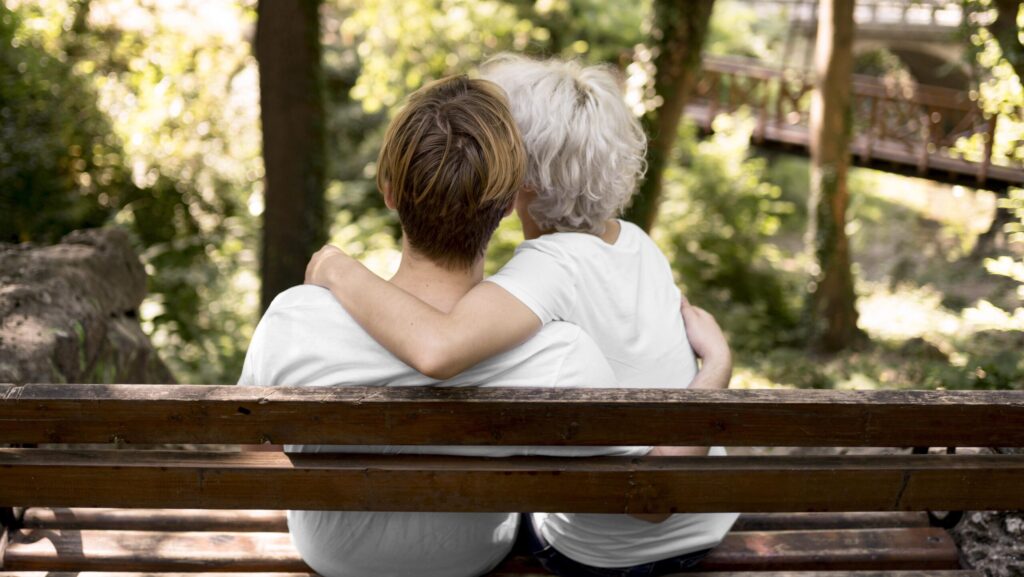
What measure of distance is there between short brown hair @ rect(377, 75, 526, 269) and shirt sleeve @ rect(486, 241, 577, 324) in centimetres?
13

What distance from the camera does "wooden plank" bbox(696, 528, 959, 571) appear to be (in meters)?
2.53

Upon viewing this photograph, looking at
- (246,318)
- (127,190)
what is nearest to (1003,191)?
(246,318)

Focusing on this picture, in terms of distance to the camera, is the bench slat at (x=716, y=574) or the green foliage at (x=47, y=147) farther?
the green foliage at (x=47, y=147)

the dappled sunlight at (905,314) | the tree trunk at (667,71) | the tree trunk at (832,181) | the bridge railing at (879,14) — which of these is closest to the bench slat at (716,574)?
the tree trunk at (667,71)

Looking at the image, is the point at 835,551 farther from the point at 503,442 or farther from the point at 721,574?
the point at 503,442

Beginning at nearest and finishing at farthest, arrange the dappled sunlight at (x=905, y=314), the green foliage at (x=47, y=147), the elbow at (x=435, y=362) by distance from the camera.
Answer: the elbow at (x=435, y=362), the green foliage at (x=47, y=147), the dappled sunlight at (x=905, y=314)

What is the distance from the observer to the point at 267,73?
719 cm

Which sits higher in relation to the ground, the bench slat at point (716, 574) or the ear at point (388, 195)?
the ear at point (388, 195)

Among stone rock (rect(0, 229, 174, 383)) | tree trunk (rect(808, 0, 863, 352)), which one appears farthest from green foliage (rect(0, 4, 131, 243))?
tree trunk (rect(808, 0, 863, 352))

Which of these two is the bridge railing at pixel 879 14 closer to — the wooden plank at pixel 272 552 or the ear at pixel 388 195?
the wooden plank at pixel 272 552

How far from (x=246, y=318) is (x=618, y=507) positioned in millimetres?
7789

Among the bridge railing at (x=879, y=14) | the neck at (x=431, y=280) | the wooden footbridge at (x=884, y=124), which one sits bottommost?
the wooden footbridge at (x=884, y=124)

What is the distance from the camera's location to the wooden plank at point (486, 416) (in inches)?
80.3

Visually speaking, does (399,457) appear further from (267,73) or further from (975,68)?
(975,68)
